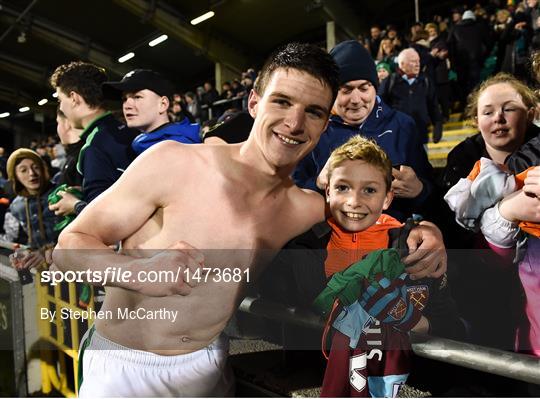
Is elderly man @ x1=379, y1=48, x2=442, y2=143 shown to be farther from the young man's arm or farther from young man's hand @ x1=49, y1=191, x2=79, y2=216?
the young man's arm

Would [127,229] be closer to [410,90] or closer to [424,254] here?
[424,254]

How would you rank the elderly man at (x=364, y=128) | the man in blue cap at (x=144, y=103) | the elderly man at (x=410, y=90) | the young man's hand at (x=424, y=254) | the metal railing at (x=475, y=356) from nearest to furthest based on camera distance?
the metal railing at (x=475, y=356)
the young man's hand at (x=424, y=254)
the elderly man at (x=364, y=128)
the man in blue cap at (x=144, y=103)
the elderly man at (x=410, y=90)

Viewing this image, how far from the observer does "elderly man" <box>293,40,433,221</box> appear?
0.99 metres

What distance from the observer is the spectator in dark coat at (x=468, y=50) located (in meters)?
3.69

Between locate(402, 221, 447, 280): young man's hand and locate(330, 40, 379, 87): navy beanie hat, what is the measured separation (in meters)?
0.51

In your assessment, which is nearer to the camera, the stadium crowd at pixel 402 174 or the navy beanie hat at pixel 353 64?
the stadium crowd at pixel 402 174

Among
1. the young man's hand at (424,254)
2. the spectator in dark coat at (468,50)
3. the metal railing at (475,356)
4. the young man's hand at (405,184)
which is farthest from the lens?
the spectator in dark coat at (468,50)

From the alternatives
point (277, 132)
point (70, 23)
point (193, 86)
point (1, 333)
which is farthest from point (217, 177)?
point (193, 86)

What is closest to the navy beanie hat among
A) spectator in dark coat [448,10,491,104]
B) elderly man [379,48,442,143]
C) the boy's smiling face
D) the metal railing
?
the boy's smiling face

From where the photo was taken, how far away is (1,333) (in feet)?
5.71

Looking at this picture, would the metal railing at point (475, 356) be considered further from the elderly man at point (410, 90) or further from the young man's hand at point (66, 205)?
the elderly man at point (410, 90)

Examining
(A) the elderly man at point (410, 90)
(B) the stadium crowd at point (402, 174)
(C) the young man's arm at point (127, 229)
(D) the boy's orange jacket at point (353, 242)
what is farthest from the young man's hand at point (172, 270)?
(A) the elderly man at point (410, 90)

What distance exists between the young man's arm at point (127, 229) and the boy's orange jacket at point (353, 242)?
0.91 ft

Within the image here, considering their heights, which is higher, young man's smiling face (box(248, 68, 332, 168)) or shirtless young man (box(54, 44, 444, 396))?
young man's smiling face (box(248, 68, 332, 168))
